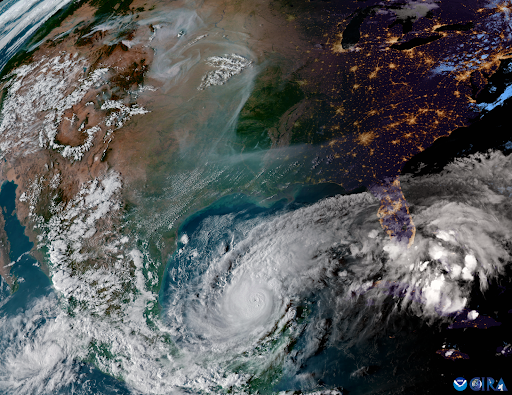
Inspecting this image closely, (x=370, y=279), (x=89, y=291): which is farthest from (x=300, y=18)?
(x=89, y=291)

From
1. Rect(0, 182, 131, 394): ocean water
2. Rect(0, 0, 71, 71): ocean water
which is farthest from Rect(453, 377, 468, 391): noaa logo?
Rect(0, 0, 71, 71): ocean water

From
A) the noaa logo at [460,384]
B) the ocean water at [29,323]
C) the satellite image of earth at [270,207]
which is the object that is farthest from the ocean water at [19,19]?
the noaa logo at [460,384]

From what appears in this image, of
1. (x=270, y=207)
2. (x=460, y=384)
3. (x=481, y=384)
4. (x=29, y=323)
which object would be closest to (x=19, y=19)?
(x=29, y=323)

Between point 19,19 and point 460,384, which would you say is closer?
point 460,384

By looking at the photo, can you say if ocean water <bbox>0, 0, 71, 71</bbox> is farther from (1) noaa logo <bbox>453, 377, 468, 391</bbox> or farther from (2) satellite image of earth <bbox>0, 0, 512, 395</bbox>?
(1) noaa logo <bbox>453, 377, 468, 391</bbox>

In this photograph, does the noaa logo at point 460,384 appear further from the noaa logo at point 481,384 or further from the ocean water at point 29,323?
the ocean water at point 29,323

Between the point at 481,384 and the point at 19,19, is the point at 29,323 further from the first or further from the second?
the point at 19,19
